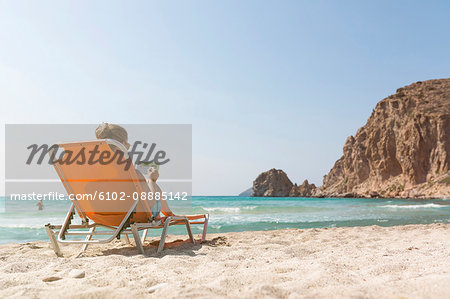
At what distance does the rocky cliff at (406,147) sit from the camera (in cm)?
4947

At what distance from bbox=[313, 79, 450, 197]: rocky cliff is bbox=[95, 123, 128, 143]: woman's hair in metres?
50.5

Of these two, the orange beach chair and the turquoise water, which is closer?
the orange beach chair

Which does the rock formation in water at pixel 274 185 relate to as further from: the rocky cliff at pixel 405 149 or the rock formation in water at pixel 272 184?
the rocky cliff at pixel 405 149

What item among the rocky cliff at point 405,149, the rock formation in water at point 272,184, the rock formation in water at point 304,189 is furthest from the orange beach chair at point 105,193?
the rock formation in water at point 272,184

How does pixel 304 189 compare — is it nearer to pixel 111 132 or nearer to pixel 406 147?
pixel 406 147

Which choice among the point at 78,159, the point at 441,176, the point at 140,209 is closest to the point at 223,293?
the point at 140,209

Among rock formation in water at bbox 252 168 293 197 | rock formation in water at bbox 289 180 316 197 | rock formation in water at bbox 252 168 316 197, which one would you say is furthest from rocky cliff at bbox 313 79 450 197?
rock formation in water at bbox 252 168 293 197

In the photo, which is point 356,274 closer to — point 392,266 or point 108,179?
point 392,266

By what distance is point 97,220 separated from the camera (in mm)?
4188

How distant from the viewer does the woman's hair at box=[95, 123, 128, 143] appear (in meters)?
3.89

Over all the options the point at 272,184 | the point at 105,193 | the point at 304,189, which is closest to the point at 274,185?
the point at 272,184

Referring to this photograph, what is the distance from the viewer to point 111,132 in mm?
3893

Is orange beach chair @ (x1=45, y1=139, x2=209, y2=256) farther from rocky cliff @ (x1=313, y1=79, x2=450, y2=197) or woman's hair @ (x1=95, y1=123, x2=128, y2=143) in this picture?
rocky cliff @ (x1=313, y1=79, x2=450, y2=197)

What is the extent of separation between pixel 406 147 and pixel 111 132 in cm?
5898
